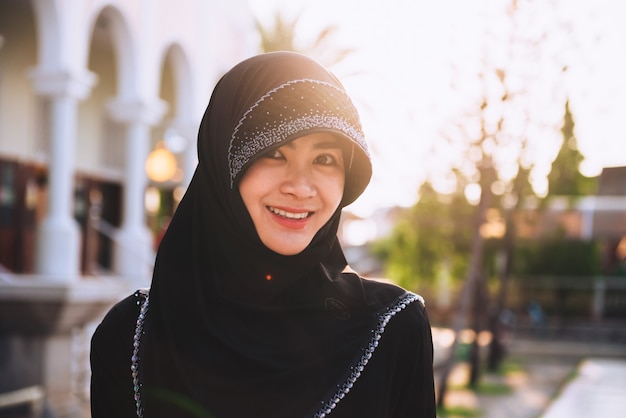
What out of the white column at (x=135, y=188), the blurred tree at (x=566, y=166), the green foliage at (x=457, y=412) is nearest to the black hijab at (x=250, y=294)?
the green foliage at (x=457, y=412)

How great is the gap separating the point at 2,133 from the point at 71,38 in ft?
7.72

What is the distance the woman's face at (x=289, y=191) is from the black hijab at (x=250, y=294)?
0.10ft

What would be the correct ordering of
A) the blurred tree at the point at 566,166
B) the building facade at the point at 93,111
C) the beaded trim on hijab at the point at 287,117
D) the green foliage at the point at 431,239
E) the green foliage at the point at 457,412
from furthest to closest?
1. the green foliage at the point at 431,239
2. the blurred tree at the point at 566,166
3. the green foliage at the point at 457,412
4. the building facade at the point at 93,111
5. the beaded trim on hijab at the point at 287,117

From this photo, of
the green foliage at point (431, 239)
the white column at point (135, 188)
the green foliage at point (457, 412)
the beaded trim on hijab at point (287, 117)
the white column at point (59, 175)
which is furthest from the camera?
the green foliage at point (431, 239)

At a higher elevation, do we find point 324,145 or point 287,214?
point 324,145

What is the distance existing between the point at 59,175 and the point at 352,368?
26.4ft

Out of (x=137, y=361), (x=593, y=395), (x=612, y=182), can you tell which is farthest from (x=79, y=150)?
(x=612, y=182)

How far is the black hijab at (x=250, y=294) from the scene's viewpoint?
1611 millimetres

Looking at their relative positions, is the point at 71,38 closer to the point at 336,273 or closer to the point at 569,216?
the point at 336,273

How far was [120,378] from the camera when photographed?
68.4 inches

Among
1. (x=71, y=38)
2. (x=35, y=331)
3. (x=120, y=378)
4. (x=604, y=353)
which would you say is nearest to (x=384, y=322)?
(x=120, y=378)

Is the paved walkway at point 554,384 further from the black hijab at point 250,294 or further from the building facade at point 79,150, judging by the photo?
the black hijab at point 250,294

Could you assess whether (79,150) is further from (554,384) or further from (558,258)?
(558,258)

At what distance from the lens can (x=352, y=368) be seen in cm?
170
